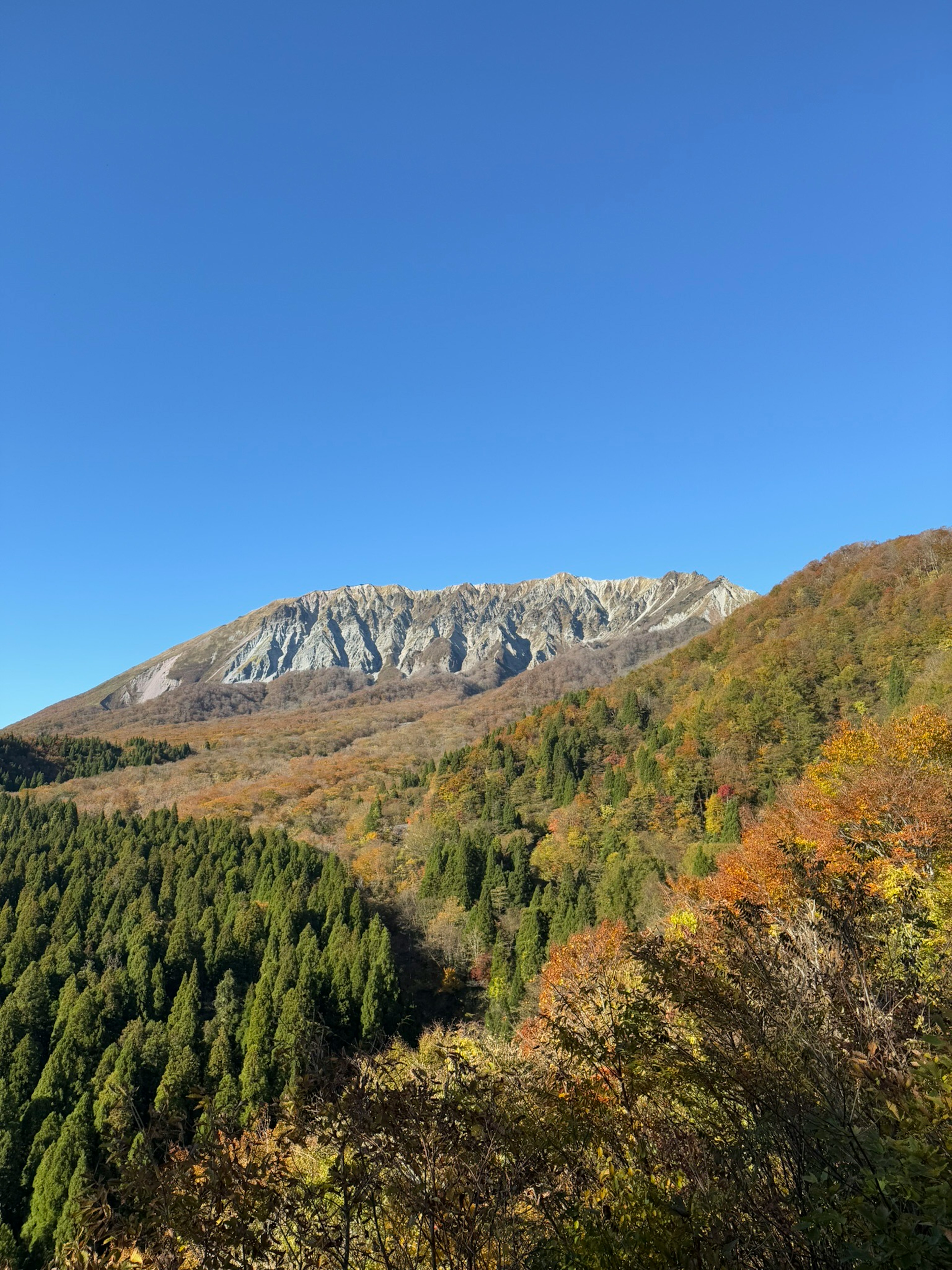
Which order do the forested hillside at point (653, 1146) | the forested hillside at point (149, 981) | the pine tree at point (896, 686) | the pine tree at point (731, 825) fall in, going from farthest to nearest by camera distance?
the pine tree at point (896, 686) → the pine tree at point (731, 825) → the forested hillside at point (149, 981) → the forested hillside at point (653, 1146)

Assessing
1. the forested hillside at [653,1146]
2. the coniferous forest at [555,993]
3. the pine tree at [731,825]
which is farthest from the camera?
the pine tree at [731,825]

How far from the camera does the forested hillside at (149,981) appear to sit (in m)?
30.7

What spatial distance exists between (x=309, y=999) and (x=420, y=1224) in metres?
37.1

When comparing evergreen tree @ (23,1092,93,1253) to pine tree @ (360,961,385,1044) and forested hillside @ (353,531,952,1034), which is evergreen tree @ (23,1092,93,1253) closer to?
pine tree @ (360,961,385,1044)

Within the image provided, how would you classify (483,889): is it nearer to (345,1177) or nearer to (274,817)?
(274,817)

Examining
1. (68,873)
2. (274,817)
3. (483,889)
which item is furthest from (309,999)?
(274,817)

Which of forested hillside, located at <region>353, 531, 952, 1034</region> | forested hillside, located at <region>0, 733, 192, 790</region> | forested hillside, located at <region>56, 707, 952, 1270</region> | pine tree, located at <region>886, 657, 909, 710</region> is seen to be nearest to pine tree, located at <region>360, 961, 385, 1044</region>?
forested hillside, located at <region>353, 531, 952, 1034</region>

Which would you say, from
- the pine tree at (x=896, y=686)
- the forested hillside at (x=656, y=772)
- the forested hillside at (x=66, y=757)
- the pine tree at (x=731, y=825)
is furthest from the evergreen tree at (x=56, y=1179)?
the forested hillside at (x=66, y=757)

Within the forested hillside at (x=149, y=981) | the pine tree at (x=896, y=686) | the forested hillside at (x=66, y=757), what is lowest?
the forested hillside at (x=149, y=981)

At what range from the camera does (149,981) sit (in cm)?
4197

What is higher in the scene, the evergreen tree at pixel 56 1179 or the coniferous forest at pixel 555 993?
the coniferous forest at pixel 555 993

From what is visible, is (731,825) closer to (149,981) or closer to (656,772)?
(656,772)

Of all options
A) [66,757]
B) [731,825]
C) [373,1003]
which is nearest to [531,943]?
[373,1003]

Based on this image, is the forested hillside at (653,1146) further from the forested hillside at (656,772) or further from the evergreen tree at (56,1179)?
the forested hillside at (656,772)
